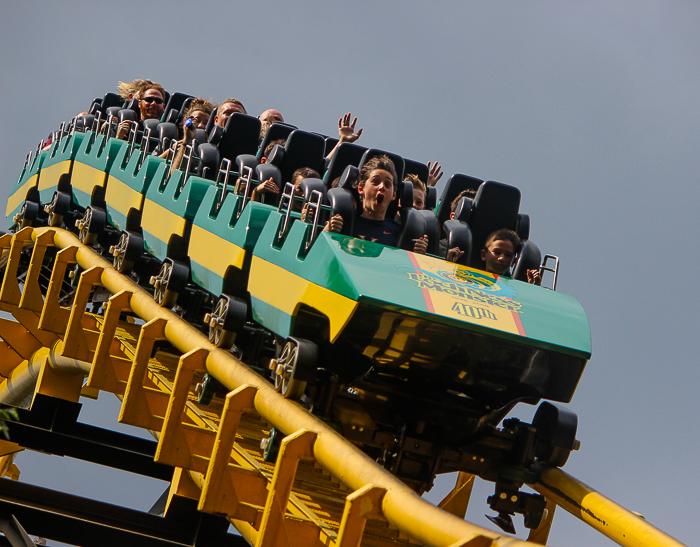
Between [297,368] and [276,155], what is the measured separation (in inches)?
103

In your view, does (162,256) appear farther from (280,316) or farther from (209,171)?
(280,316)

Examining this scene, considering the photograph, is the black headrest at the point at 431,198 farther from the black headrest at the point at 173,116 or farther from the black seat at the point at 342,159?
the black headrest at the point at 173,116

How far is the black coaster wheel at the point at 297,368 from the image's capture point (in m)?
4.10

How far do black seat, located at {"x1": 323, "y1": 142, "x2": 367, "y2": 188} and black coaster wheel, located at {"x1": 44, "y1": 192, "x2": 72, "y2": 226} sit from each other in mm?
4127

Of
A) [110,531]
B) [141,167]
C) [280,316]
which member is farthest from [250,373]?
[141,167]

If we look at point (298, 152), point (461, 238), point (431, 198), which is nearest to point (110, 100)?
point (431, 198)

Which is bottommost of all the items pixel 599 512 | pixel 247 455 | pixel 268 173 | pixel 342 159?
pixel 247 455

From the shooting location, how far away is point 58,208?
29.2ft

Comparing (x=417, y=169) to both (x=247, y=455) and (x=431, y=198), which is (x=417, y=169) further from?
(x=247, y=455)

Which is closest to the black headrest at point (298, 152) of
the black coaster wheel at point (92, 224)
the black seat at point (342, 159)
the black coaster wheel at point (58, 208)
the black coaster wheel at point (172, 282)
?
the black seat at point (342, 159)

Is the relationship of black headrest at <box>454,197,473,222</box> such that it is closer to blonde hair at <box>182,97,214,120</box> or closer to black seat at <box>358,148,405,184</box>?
black seat at <box>358,148,405,184</box>

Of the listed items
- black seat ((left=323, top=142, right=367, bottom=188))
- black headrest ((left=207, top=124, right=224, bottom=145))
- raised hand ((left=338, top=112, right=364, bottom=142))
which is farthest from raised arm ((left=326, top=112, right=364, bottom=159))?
black seat ((left=323, top=142, right=367, bottom=188))

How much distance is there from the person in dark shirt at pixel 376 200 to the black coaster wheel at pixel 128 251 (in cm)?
262

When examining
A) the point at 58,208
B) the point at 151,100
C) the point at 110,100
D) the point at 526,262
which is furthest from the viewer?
the point at 110,100
